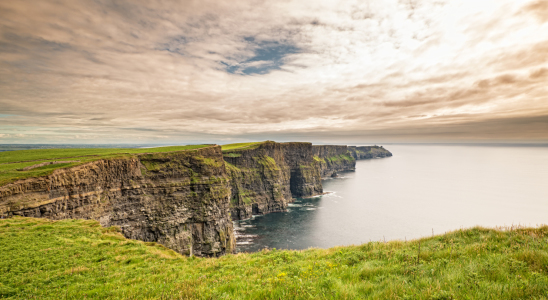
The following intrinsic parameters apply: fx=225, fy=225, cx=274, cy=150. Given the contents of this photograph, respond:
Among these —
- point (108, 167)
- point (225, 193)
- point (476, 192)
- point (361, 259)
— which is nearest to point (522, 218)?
point (476, 192)

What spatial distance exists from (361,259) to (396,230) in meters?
85.4

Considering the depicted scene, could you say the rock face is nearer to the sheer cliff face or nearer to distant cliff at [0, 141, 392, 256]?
distant cliff at [0, 141, 392, 256]

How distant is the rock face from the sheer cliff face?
3650 centimetres

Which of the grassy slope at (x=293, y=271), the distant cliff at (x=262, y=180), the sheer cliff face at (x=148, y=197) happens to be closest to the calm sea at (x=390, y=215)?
the distant cliff at (x=262, y=180)

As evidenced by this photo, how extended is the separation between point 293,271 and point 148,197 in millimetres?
49054

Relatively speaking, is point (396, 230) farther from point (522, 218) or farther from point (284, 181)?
point (284, 181)

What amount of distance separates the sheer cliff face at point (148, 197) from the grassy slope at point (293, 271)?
13384mm

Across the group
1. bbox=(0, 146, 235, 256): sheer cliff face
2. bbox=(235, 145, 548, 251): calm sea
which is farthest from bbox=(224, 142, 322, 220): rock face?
bbox=(0, 146, 235, 256): sheer cliff face

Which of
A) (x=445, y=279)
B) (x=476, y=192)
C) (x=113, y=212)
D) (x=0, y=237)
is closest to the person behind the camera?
(x=445, y=279)

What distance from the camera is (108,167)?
4372 centimetres

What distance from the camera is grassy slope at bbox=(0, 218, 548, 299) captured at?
694 centimetres

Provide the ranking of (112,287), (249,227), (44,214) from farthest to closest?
1. (249,227)
2. (44,214)
3. (112,287)

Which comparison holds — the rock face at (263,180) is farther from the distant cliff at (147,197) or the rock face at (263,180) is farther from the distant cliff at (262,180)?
the distant cliff at (147,197)

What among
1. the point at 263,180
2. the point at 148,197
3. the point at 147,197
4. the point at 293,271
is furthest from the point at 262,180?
the point at 293,271
